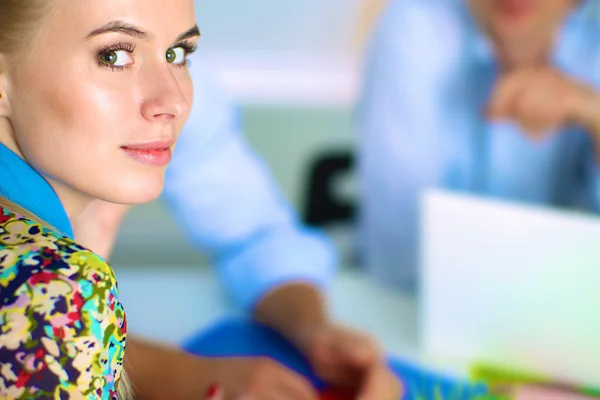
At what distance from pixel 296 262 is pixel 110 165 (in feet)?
1.55

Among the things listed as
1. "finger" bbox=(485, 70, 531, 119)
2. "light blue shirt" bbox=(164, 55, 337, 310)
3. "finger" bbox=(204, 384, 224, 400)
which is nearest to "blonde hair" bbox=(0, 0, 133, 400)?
"finger" bbox=(204, 384, 224, 400)

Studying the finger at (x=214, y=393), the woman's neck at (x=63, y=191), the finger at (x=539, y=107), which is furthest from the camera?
the finger at (x=539, y=107)

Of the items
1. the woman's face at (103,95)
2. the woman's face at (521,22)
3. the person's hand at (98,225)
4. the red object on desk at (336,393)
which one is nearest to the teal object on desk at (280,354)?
the red object on desk at (336,393)

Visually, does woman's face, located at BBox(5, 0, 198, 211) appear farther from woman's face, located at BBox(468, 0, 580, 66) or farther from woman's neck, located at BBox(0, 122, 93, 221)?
woman's face, located at BBox(468, 0, 580, 66)

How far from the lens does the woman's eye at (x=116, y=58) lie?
36 cm

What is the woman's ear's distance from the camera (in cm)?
37

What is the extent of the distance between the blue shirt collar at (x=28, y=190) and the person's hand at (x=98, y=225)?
1.7 inches

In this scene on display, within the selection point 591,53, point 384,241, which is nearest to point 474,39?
point 591,53

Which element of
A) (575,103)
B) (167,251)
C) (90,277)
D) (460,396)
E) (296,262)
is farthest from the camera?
(167,251)

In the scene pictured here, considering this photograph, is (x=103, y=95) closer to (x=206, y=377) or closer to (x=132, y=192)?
(x=132, y=192)

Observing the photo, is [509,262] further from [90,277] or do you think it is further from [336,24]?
[336,24]

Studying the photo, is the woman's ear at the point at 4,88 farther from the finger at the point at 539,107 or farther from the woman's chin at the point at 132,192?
the finger at the point at 539,107

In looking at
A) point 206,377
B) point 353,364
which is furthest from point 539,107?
point 206,377

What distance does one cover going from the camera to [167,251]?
6.11ft
